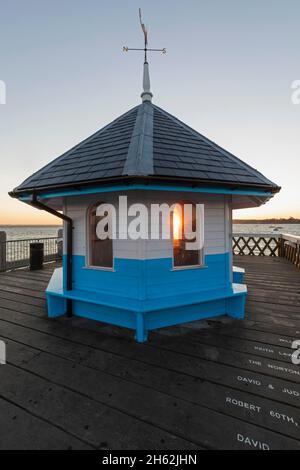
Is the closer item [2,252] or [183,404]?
[183,404]

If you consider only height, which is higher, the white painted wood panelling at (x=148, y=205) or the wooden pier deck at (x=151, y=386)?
→ the white painted wood panelling at (x=148, y=205)

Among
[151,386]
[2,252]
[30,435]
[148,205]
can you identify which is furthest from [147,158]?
[2,252]

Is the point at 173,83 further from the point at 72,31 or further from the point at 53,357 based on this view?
the point at 53,357

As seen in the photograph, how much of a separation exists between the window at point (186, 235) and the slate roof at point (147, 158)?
92cm

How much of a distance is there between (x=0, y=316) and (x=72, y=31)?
9.45 meters

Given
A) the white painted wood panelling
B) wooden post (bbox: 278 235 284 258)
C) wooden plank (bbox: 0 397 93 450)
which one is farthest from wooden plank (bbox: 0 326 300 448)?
wooden post (bbox: 278 235 284 258)

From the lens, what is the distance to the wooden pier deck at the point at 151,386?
1.87 m

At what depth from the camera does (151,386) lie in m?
2.56

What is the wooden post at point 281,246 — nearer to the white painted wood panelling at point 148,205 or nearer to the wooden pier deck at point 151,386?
the wooden pier deck at point 151,386

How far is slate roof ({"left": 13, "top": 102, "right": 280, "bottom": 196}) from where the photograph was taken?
3573 millimetres

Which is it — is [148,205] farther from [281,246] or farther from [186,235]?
[281,246]

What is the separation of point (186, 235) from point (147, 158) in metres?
1.94

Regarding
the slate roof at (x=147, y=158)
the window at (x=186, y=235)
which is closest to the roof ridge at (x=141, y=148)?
the slate roof at (x=147, y=158)
